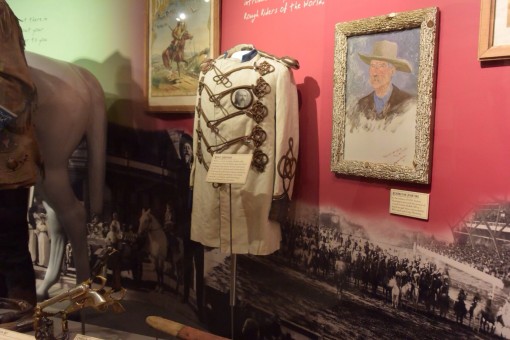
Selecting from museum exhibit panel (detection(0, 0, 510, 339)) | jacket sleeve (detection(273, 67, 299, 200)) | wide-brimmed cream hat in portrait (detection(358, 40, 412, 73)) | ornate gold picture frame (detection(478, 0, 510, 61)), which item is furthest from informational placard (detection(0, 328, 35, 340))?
ornate gold picture frame (detection(478, 0, 510, 61))

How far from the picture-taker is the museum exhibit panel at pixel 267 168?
176 cm

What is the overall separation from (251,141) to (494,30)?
0.96 metres

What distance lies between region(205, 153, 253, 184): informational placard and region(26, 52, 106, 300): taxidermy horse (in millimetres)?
878

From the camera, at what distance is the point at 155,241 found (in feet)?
8.79

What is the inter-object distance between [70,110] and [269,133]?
1.05 m

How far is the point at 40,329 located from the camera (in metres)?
1.81

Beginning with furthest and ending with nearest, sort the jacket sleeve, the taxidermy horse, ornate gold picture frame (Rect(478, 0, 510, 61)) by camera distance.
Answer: the taxidermy horse → the jacket sleeve → ornate gold picture frame (Rect(478, 0, 510, 61))

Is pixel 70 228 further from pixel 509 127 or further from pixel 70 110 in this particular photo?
pixel 509 127

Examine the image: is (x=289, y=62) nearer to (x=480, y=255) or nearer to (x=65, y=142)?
(x=480, y=255)

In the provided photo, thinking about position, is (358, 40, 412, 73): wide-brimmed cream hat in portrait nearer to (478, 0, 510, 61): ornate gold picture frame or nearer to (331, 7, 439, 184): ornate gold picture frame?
(331, 7, 439, 184): ornate gold picture frame

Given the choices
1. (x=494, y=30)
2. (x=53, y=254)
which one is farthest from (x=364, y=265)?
(x=53, y=254)

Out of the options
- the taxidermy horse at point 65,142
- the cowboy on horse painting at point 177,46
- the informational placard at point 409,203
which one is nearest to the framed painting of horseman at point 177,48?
the cowboy on horse painting at point 177,46

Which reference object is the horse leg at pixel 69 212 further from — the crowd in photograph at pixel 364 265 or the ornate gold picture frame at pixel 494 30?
the ornate gold picture frame at pixel 494 30

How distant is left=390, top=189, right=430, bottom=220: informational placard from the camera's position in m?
1.85
